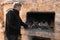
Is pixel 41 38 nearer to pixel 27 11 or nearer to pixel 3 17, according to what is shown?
pixel 27 11

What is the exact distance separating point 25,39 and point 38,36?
1.07ft

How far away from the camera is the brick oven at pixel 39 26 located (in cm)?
393

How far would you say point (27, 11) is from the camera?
413 centimetres

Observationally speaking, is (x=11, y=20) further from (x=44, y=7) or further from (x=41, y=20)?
(x=41, y=20)

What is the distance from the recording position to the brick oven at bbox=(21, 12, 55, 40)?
393cm

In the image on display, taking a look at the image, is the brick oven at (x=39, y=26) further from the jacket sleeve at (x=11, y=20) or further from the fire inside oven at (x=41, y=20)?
the jacket sleeve at (x=11, y=20)

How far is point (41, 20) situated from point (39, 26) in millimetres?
140

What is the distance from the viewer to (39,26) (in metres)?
4.15

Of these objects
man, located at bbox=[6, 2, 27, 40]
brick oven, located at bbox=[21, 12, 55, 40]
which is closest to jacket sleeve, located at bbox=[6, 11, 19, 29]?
man, located at bbox=[6, 2, 27, 40]

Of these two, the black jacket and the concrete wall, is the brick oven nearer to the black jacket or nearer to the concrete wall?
the concrete wall

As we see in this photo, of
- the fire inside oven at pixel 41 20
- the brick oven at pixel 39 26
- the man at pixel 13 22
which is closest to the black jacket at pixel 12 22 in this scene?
the man at pixel 13 22

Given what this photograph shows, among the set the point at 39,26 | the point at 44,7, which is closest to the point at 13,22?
the point at 44,7

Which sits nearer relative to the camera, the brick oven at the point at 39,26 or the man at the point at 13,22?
the man at the point at 13,22

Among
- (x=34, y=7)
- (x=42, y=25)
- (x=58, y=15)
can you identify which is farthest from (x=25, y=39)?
(x=58, y=15)
